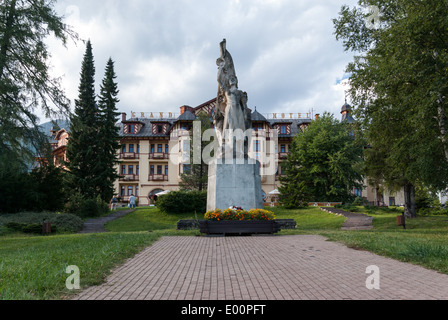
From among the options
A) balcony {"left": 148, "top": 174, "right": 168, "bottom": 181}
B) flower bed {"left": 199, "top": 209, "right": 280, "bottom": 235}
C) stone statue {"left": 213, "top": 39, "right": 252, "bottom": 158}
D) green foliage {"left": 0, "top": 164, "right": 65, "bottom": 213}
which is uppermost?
stone statue {"left": 213, "top": 39, "right": 252, "bottom": 158}

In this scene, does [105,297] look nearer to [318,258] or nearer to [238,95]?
[318,258]

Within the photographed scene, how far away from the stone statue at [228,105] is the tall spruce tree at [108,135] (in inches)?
904

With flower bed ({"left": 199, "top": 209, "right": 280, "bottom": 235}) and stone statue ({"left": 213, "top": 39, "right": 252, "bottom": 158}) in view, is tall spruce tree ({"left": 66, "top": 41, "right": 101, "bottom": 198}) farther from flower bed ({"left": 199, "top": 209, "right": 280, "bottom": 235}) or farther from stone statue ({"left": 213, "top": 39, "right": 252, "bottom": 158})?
flower bed ({"left": 199, "top": 209, "right": 280, "bottom": 235})

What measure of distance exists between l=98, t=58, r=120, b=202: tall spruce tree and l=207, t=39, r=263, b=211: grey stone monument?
75.8 ft

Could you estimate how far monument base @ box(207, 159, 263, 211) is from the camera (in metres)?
14.8

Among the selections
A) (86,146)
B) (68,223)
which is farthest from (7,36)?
(86,146)

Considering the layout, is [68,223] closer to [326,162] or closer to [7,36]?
[7,36]

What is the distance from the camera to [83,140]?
35750 millimetres

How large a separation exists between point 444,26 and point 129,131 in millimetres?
50661

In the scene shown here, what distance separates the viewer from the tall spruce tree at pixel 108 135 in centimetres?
3588

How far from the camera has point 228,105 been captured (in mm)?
15914

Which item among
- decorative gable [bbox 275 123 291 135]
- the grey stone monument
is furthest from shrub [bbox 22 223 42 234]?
decorative gable [bbox 275 123 291 135]

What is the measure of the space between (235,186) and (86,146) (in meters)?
26.0
